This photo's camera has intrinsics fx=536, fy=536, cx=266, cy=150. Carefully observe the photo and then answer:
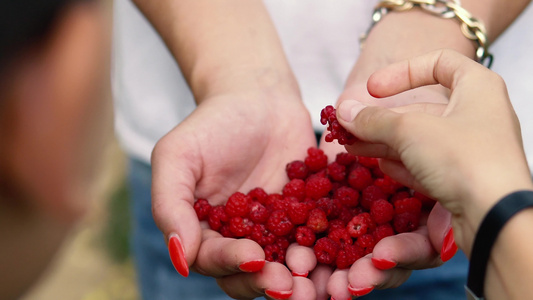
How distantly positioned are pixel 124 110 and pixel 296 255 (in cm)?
66

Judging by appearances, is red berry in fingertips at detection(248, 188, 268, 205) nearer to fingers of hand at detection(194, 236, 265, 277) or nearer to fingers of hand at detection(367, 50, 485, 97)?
fingers of hand at detection(194, 236, 265, 277)

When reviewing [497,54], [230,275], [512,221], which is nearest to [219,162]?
[230,275]

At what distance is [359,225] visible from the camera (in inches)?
45.5

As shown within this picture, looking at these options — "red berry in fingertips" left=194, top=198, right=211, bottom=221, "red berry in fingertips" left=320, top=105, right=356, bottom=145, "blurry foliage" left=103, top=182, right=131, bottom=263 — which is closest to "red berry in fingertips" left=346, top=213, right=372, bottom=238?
"red berry in fingertips" left=320, top=105, right=356, bottom=145

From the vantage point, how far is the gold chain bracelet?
1.32 m

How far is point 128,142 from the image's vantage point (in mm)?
1427

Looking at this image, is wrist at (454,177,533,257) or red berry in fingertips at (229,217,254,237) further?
red berry in fingertips at (229,217,254,237)

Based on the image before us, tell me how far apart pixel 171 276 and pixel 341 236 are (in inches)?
19.3

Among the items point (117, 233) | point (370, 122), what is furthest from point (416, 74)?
point (117, 233)

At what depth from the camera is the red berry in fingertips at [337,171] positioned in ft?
4.16

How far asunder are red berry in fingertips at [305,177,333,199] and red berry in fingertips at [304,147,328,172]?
4cm

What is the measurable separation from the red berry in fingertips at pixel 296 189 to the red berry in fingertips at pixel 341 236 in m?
0.13

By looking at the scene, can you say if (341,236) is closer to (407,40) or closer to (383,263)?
(383,263)

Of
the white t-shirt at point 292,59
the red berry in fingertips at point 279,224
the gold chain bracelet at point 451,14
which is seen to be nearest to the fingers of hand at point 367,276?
the red berry in fingertips at point 279,224
